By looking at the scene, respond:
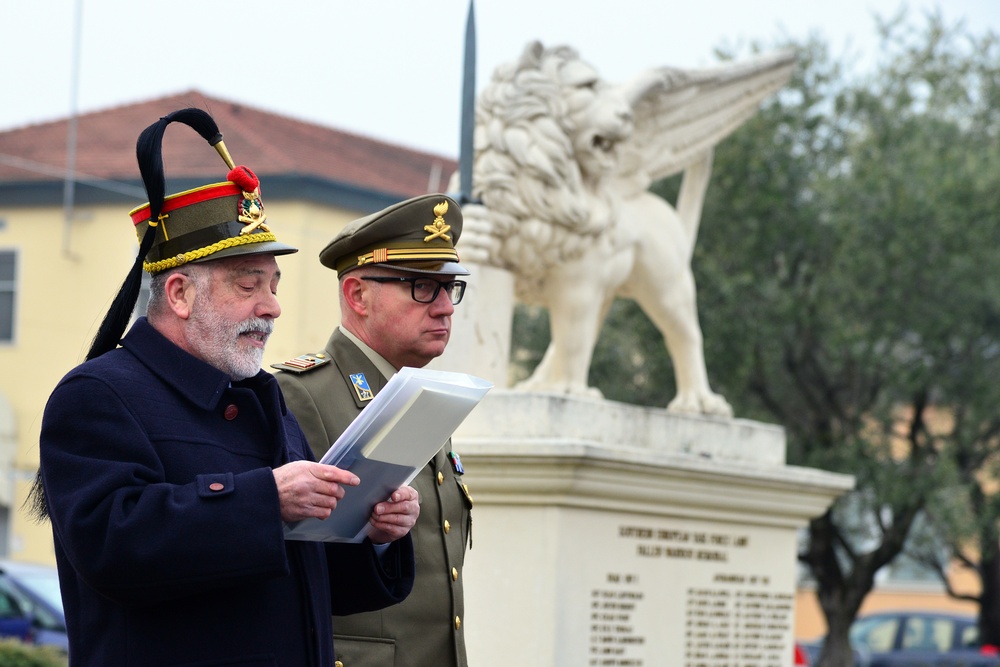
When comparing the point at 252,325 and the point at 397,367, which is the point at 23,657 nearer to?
the point at 397,367

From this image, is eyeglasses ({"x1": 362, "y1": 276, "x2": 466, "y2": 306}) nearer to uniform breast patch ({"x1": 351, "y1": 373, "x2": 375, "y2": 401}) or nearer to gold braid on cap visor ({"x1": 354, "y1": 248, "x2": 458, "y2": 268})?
gold braid on cap visor ({"x1": 354, "y1": 248, "x2": 458, "y2": 268})

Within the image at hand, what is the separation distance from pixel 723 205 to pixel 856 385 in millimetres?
2058

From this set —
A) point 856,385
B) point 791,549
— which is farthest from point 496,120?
point 856,385

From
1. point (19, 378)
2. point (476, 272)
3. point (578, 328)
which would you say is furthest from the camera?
point (19, 378)

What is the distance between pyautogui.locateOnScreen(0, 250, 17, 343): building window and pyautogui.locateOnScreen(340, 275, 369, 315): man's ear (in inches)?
771

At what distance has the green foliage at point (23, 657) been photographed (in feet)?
25.3

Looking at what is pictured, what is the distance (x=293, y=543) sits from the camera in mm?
2646

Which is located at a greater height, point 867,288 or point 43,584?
point 867,288

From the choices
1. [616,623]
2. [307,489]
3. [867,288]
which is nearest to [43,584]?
[616,623]

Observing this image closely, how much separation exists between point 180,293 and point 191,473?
1.07ft

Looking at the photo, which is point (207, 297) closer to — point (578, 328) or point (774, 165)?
point (578, 328)

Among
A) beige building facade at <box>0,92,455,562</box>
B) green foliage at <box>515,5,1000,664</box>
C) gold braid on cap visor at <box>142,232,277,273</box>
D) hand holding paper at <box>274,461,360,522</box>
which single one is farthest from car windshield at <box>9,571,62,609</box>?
beige building facade at <box>0,92,455,562</box>

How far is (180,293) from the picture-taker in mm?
2625

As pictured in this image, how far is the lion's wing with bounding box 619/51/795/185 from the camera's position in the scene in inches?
271
